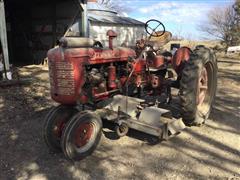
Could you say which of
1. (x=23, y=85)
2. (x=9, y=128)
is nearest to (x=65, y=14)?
(x=23, y=85)

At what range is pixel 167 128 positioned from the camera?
4004 millimetres

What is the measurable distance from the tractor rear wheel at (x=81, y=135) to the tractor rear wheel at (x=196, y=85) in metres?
1.22

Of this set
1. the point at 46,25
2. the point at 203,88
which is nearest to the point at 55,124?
the point at 203,88

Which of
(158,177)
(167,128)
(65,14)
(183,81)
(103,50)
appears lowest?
(158,177)

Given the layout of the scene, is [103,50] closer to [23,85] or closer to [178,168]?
[178,168]

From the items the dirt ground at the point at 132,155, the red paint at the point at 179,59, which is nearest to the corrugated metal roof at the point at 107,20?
the dirt ground at the point at 132,155

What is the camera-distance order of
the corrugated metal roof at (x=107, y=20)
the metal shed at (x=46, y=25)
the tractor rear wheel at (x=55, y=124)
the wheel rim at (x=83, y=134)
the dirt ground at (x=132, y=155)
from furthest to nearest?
the corrugated metal roof at (x=107, y=20) < the metal shed at (x=46, y=25) < the tractor rear wheel at (x=55, y=124) < the wheel rim at (x=83, y=134) < the dirt ground at (x=132, y=155)

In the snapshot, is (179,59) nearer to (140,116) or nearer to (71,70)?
(140,116)

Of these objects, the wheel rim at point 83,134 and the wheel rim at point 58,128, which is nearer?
the wheel rim at point 83,134

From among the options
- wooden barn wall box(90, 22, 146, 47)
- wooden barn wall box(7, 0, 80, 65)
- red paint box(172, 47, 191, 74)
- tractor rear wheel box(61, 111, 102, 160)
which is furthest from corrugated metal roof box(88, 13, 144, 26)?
tractor rear wheel box(61, 111, 102, 160)

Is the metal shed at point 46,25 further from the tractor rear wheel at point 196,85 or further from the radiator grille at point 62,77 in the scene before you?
the radiator grille at point 62,77

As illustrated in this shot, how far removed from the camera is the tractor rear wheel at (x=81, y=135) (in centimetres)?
364

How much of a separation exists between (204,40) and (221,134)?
17.3 metres

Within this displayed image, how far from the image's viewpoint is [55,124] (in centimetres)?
407
